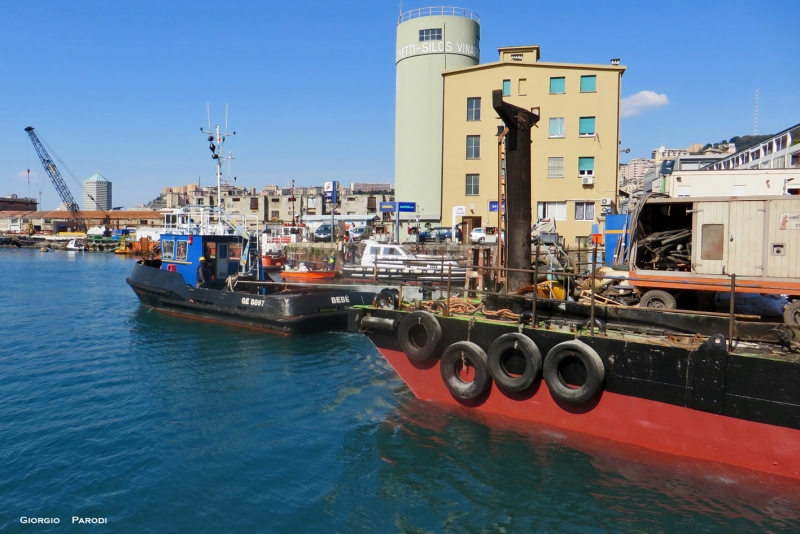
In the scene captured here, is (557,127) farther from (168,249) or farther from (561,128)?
(168,249)

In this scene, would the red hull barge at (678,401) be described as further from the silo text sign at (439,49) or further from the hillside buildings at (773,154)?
the silo text sign at (439,49)

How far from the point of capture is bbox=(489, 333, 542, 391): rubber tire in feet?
28.2

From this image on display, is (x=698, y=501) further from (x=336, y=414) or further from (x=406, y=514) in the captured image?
(x=336, y=414)

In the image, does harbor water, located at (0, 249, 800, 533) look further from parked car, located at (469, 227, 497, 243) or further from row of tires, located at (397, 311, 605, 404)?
parked car, located at (469, 227, 497, 243)

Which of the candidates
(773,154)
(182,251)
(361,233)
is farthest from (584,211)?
(182,251)

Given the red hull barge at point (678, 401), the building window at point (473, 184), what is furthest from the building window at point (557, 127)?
the red hull barge at point (678, 401)

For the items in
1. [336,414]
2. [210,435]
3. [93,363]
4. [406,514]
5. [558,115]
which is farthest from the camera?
[558,115]

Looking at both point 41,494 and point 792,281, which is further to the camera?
point 792,281

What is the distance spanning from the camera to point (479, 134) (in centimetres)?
3484

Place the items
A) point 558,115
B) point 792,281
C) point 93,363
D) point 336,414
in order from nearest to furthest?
point 792,281 → point 336,414 → point 93,363 → point 558,115

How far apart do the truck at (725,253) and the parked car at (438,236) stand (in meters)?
25.3

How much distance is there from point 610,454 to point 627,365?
Result: 1.36 metres

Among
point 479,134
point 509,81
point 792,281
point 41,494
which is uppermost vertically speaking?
point 509,81

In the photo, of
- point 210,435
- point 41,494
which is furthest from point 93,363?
point 41,494
